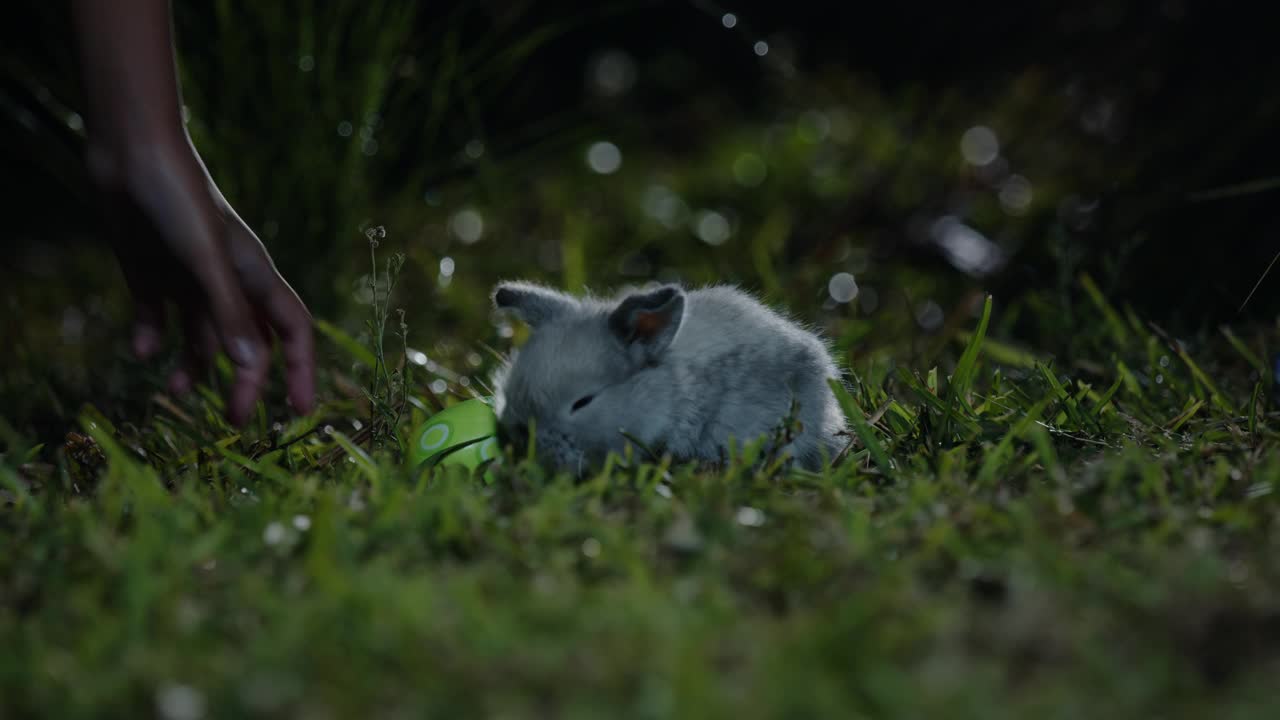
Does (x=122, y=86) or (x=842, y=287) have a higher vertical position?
(x=122, y=86)

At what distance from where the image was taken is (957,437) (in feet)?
8.91

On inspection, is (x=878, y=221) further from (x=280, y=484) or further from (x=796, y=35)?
(x=280, y=484)

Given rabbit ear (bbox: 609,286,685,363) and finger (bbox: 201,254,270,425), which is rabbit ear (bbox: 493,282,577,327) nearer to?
rabbit ear (bbox: 609,286,685,363)

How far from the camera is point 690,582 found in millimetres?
1885

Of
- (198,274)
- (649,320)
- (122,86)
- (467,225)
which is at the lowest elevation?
(467,225)

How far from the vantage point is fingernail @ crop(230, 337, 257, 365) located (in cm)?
241

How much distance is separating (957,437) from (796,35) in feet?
16.5

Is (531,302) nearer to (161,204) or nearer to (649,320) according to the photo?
(649,320)

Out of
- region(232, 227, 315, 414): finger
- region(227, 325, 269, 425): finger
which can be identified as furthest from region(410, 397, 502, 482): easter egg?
region(227, 325, 269, 425): finger

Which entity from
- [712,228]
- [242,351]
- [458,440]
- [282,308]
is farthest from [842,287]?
[242,351]

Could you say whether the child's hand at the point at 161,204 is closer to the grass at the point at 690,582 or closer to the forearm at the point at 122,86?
the forearm at the point at 122,86

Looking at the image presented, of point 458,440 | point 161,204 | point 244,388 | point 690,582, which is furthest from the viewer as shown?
point 458,440

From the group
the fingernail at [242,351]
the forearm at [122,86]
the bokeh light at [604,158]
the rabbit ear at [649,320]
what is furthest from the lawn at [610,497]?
the bokeh light at [604,158]

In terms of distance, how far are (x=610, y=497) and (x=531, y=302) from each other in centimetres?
85
